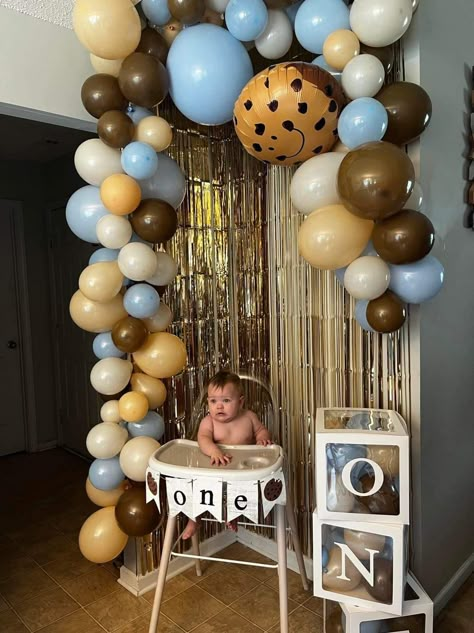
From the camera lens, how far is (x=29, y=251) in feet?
13.2

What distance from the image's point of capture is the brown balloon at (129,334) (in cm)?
174

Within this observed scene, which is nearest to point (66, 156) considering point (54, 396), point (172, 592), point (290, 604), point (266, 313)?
point (54, 396)

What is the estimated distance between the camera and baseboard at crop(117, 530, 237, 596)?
7.08ft

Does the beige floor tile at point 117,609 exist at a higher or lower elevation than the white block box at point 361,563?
lower

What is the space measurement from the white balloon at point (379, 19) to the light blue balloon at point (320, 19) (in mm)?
39

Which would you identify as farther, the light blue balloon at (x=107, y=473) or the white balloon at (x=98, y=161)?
the light blue balloon at (x=107, y=473)

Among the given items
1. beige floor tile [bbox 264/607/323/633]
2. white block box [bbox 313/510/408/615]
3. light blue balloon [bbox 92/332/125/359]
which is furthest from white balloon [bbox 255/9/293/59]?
beige floor tile [bbox 264/607/323/633]

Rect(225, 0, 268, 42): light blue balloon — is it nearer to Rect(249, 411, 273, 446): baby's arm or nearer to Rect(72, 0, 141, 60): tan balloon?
Rect(72, 0, 141, 60): tan balloon

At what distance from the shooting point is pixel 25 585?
2256mm

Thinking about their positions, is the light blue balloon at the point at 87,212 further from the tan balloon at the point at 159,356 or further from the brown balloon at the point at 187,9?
the brown balloon at the point at 187,9

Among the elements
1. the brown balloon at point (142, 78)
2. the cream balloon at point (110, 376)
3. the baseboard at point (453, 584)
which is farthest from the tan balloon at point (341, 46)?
the baseboard at point (453, 584)

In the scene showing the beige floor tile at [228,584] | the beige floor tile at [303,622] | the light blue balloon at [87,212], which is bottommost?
the beige floor tile at [228,584]

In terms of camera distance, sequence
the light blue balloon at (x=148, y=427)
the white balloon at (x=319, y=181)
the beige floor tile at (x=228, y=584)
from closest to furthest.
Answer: the white balloon at (x=319, y=181) < the light blue balloon at (x=148, y=427) < the beige floor tile at (x=228, y=584)

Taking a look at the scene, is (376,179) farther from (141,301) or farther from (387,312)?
(141,301)
